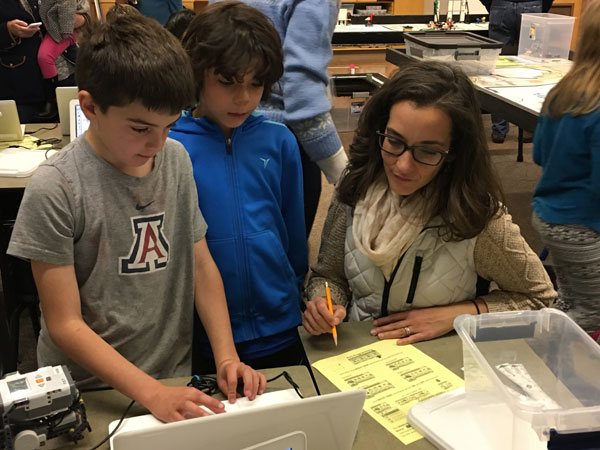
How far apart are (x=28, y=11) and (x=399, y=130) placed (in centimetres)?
270

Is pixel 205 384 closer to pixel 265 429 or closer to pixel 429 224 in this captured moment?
pixel 265 429

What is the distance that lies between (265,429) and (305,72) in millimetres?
1122

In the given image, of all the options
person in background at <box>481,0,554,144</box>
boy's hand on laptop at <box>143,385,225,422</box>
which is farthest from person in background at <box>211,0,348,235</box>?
person in background at <box>481,0,554,144</box>

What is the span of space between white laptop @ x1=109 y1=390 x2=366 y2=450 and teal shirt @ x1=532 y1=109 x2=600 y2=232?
1.46 meters

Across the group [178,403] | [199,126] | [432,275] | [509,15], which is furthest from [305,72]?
[509,15]

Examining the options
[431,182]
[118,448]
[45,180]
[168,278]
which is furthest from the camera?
[431,182]

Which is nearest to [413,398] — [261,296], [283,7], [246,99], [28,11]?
[261,296]

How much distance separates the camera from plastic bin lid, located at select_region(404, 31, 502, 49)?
307cm

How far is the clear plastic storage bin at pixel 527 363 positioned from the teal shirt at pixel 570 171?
3.62 feet

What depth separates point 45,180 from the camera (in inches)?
39.9

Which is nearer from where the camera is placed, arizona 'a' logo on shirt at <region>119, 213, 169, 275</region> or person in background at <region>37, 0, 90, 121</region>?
arizona 'a' logo on shirt at <region>119, 213, 169, 275</region>

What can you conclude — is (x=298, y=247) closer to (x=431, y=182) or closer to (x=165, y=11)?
(x=431, y=182)

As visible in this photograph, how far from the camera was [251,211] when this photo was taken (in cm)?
136

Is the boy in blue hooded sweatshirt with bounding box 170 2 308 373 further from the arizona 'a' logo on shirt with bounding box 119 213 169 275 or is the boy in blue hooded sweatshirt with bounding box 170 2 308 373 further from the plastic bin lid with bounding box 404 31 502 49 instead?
the plastic bin lid with bounding box 404 31 502 49
